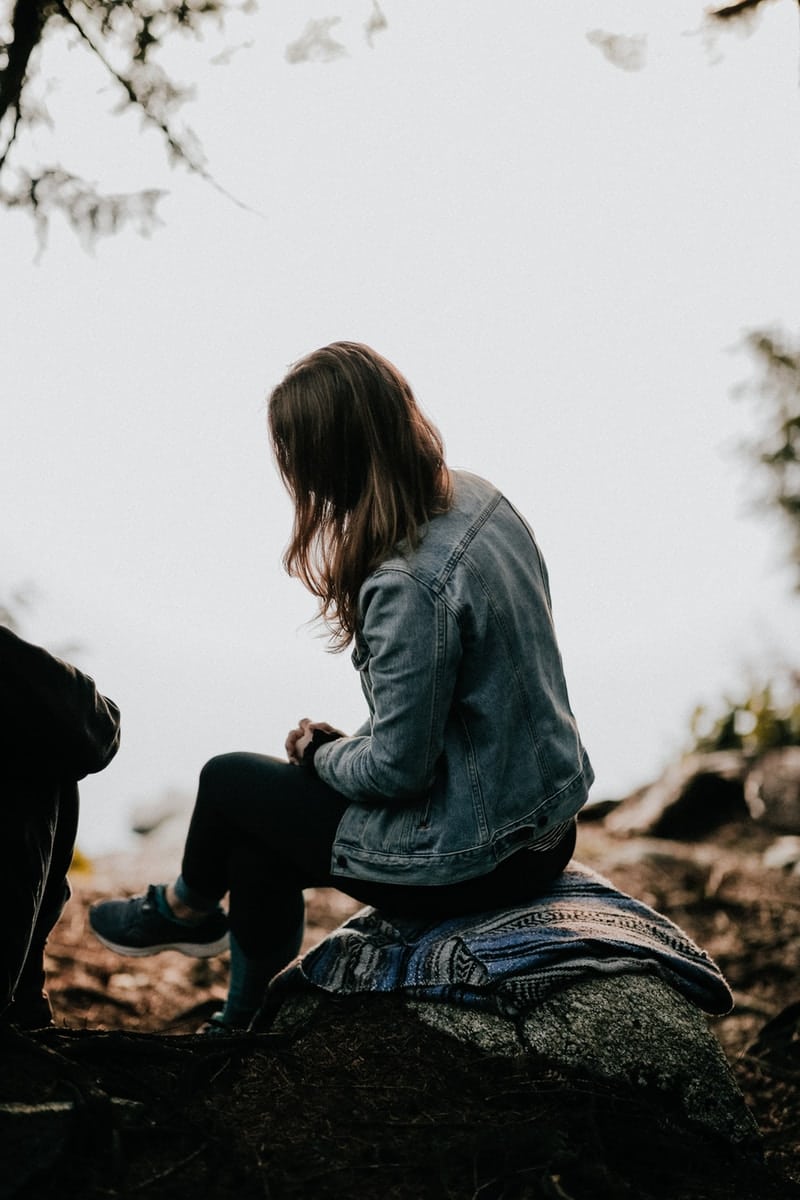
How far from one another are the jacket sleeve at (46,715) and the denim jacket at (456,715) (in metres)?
0.60

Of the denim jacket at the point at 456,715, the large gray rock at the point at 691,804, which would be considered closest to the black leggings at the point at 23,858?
the denim jacket at the point at 456,715

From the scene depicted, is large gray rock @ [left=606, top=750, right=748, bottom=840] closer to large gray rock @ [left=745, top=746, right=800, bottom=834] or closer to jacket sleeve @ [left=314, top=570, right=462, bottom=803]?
large gray rock @ [left=745, top=746, right=800, bottom=834]

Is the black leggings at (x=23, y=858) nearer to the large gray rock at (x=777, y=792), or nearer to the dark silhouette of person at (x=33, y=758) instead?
the dark silhouette of person at (x=33, y=758)

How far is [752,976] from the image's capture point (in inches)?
172

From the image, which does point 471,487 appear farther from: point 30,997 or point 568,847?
point 30,997

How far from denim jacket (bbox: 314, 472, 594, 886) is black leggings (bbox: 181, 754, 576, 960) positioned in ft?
0.29

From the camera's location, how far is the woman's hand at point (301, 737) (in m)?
2.62

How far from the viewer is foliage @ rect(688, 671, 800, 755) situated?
7875 mm

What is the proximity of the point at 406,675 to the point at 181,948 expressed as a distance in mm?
1269

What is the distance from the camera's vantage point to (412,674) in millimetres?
2201

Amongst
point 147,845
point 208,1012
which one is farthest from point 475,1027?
point 147,845

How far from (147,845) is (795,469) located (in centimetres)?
583

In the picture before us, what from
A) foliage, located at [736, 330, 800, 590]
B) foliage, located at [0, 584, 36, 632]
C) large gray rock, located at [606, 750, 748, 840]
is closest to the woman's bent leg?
foliage, located at [0, 584, 36, 632]

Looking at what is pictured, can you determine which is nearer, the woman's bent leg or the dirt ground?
the dirt ground
